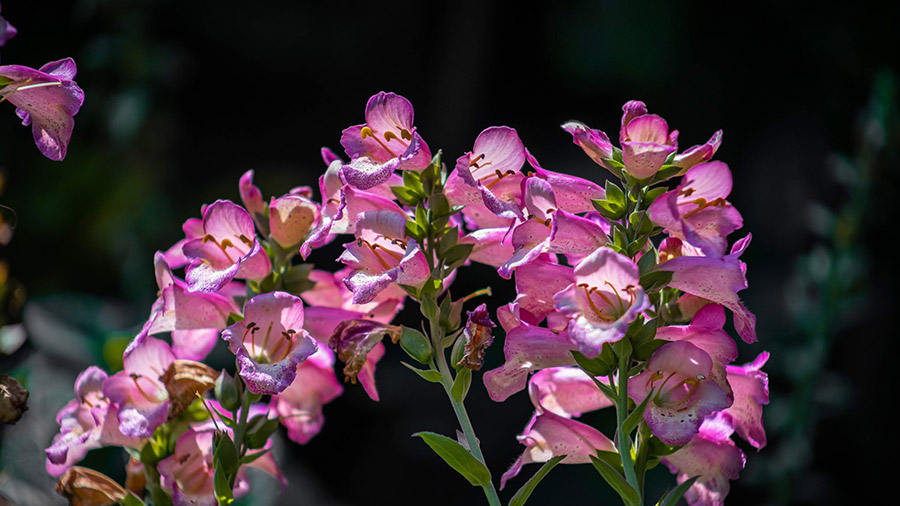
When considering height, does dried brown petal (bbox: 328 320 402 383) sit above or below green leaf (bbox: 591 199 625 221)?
below

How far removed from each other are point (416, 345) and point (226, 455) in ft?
0.36

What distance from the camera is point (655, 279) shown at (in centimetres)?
38

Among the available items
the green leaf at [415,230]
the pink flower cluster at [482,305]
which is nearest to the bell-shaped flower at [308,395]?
the pink flower cluster at [482,305]

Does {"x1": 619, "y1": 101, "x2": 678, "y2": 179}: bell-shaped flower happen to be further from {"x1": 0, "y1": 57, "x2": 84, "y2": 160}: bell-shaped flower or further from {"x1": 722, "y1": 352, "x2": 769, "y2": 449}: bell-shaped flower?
{"x1": 0, "y1": 57, "x2": 84, "y2": 160}: bell-shaped flower

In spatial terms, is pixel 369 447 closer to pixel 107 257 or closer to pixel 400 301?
pixel 107 257

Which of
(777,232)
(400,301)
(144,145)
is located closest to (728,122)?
(777,232)

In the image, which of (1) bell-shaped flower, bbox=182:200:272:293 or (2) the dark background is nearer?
(1) bell-shaped flower, bbox=182:200:272:293

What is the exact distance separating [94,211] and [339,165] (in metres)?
1.96

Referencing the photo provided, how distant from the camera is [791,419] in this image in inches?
44.8

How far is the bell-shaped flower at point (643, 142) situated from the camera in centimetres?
38

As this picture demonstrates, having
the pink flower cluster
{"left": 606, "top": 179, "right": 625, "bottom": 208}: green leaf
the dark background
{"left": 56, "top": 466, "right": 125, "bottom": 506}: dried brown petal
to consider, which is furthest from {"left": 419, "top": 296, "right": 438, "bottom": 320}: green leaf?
the dark background

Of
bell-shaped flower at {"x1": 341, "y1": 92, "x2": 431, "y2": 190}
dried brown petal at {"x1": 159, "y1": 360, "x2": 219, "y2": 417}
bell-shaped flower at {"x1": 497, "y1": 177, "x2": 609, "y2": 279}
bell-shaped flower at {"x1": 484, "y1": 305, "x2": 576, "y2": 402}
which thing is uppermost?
bell-shaped flower at {"x1": 341, "y1": 92, "x2": 431, "y2": 190}

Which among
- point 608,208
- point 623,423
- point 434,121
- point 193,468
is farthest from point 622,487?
point 434,121

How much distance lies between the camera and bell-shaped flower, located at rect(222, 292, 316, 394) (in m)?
0.38
